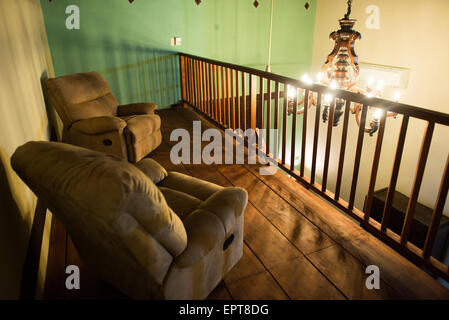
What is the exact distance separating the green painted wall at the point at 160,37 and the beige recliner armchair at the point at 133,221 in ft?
12.2

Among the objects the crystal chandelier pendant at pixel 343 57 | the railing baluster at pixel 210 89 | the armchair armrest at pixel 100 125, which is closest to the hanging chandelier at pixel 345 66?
the crystal chandelier pendant at pixel 343 57

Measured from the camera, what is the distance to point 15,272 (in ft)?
4.39

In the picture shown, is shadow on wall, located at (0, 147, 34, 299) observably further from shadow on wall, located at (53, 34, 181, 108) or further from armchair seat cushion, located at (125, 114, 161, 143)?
shadow on wall, located at (53, 34, 181, 108)

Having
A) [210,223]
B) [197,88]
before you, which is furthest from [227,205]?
[197,88]

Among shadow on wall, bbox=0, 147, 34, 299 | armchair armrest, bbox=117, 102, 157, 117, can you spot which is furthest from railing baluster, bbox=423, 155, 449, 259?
armchair armrest, bbox=117, 102, 157, 117

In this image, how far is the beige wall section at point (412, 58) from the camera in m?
4.25

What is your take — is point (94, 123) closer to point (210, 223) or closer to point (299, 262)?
point (210, 223)

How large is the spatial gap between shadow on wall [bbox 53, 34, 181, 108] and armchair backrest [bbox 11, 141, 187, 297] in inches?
147

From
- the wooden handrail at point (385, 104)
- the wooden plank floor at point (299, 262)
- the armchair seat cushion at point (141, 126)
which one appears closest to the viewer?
the wooden handrail at point (385, 104)

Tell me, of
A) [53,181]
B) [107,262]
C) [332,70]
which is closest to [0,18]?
[53,181]

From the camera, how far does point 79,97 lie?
315 cm

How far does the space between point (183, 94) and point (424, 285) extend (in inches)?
175

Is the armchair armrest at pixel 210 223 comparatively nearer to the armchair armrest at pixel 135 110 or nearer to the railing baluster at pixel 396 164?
the railing baluster at pixel 396 164
